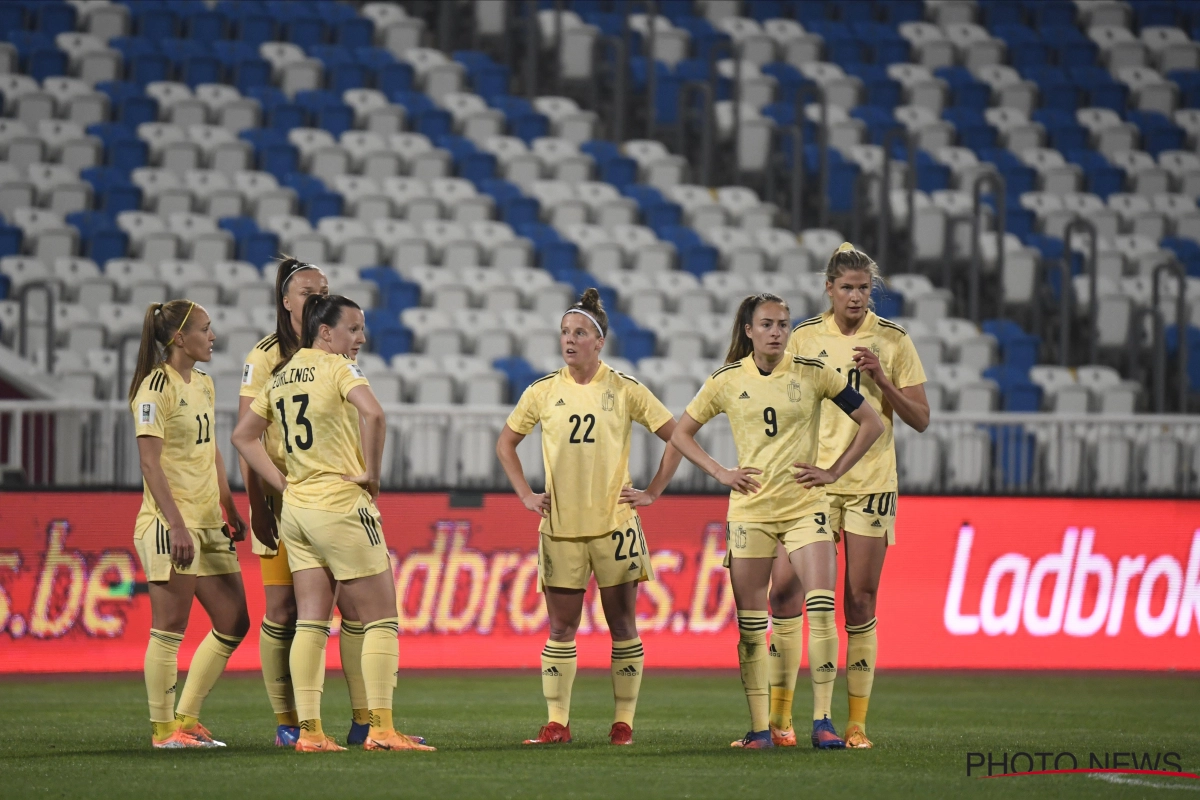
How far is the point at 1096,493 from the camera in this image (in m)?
13.1

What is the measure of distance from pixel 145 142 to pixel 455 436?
756cm

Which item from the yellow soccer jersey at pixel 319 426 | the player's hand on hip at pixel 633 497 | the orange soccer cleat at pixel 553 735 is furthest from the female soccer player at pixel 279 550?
the player's hand on hip at pixel 633 497

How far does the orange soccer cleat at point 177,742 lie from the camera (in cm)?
752

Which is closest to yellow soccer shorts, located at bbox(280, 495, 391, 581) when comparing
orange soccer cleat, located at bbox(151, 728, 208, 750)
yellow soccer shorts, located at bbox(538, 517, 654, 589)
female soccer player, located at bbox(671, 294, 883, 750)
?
yellow soccer shorts, located at bbox(538, 517, 654, 589)

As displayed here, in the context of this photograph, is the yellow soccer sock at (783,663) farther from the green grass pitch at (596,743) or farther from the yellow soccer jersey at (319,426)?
the yellow soccer jersey at (319,426)

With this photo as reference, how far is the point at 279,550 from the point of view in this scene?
763 cm

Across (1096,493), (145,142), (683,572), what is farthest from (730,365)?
(145,142)

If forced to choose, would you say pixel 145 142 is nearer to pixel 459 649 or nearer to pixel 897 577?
pixel 459 649

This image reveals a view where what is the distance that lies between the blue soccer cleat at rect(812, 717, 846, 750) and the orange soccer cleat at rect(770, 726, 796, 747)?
0.13m

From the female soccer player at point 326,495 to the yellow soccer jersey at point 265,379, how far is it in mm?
484

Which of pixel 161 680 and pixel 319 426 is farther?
pixel 161 680

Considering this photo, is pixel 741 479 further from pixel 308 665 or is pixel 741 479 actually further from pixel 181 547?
pixel 181 547

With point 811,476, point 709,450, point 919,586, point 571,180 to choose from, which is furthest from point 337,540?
point 571,180

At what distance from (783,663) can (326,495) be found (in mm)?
2285
